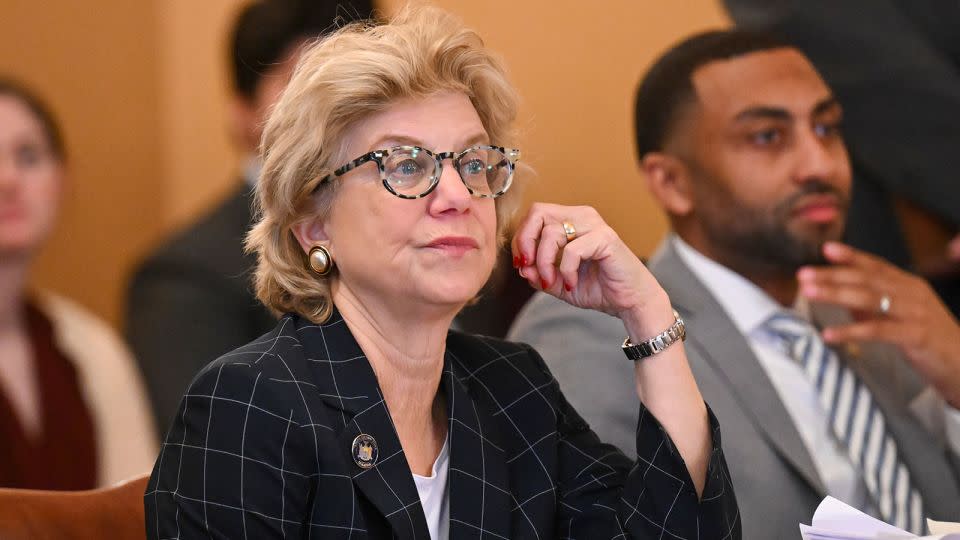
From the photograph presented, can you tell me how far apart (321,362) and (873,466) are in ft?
3.13

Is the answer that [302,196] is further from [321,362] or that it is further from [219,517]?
[219,517]

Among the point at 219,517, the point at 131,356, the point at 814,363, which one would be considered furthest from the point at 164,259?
the point at 219,517

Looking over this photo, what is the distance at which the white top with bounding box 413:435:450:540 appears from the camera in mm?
1375

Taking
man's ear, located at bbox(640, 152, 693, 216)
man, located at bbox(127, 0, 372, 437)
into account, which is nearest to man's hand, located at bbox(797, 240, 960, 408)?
man's ear, located at bbox(640, 152, 693, 216)

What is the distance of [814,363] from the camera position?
1929 millimetres

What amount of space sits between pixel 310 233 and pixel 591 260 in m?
0.34

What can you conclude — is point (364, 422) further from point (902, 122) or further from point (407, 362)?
point (902, 122)

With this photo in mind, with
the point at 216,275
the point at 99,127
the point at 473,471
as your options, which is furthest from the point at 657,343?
the point at 99,127

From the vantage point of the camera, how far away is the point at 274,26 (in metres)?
3.02

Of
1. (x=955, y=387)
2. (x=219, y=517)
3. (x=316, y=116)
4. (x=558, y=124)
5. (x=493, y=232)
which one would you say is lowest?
(x=219, y=517)

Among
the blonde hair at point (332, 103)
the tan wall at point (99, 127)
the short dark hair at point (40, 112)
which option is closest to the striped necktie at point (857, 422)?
the blonde hair at point (332, 103)

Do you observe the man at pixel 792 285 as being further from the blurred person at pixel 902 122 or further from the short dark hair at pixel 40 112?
the short dark hair at pixel 40 112

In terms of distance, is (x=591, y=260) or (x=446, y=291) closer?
(x=446, y=291)

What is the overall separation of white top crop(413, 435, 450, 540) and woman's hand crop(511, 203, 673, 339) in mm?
236
